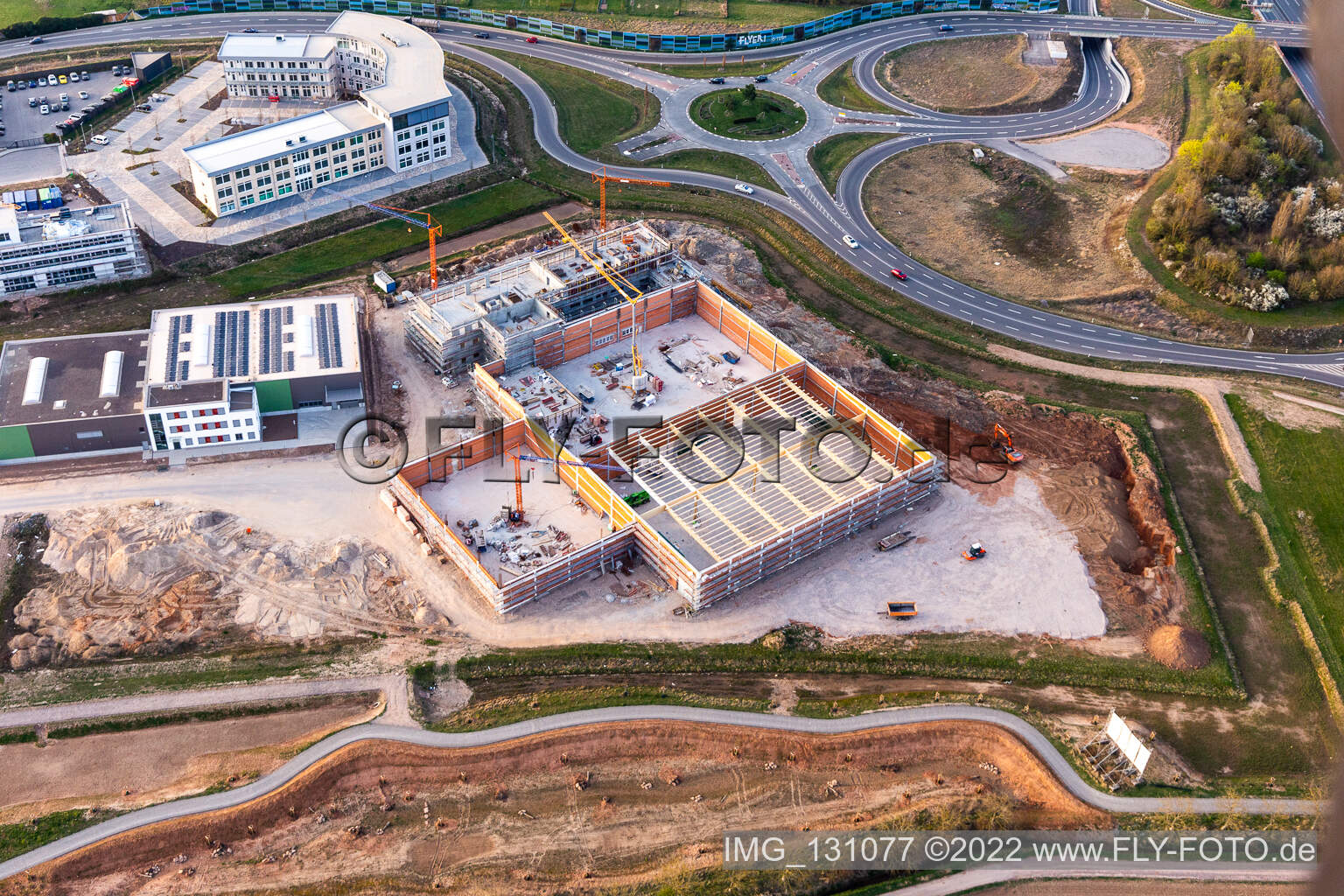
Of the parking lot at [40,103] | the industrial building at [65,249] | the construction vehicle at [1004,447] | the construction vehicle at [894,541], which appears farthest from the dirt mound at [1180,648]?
the parking lot at [40,103]

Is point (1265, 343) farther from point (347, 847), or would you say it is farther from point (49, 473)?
point (49, 473)

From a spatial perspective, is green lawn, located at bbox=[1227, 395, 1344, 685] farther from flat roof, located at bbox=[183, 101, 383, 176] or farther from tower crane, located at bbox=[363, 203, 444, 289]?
flat roof, located at bbox=[183, 101, 383, 176]

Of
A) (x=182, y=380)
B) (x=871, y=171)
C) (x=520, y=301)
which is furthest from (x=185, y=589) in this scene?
(x=871, y=171)

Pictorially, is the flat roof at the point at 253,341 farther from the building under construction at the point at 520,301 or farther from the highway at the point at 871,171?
the highway at the point at 871,171

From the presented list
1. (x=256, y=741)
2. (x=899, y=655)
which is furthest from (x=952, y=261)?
(x=256, y=741)

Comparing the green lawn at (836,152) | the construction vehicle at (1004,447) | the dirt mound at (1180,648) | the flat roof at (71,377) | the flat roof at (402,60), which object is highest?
the flat roof at (402,60)

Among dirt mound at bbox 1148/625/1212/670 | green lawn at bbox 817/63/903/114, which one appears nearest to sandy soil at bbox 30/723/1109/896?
dirt mound at bbox 1148/625/1212/670
